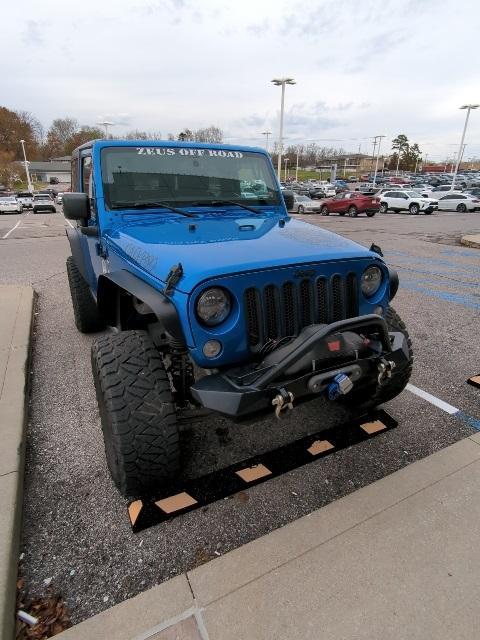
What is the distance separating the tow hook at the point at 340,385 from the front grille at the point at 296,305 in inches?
13.4

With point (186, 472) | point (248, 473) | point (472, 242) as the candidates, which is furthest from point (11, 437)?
point (472, 242)

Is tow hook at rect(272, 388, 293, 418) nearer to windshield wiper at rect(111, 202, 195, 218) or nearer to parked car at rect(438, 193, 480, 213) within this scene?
windshield wiper at rect(111, 202, 195, 218)

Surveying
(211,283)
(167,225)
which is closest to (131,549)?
(211,283)

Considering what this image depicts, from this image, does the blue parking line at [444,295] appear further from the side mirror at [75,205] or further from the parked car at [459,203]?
the parked car at [459,203]

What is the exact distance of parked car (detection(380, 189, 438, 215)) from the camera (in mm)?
27422

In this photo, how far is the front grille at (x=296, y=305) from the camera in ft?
6.98

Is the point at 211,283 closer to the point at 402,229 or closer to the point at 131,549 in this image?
the point at 131,549

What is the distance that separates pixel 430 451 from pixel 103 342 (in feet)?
7.46

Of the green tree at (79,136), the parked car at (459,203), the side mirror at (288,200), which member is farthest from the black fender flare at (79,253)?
the green tree at (79,136)

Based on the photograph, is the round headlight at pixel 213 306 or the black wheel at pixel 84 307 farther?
the black wheel at pixel 84 307

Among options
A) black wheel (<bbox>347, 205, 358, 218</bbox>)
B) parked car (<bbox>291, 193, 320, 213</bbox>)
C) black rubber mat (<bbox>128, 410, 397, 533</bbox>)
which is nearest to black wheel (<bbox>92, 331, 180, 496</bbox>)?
black rubber mat (<bbox>128, 410, 397, 533</bbox>)

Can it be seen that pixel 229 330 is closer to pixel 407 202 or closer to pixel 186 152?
pixel 186 152

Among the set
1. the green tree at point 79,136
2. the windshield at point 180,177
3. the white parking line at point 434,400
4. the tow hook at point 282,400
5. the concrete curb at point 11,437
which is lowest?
the white parking line at point 434,400

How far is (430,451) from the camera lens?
279 cm
